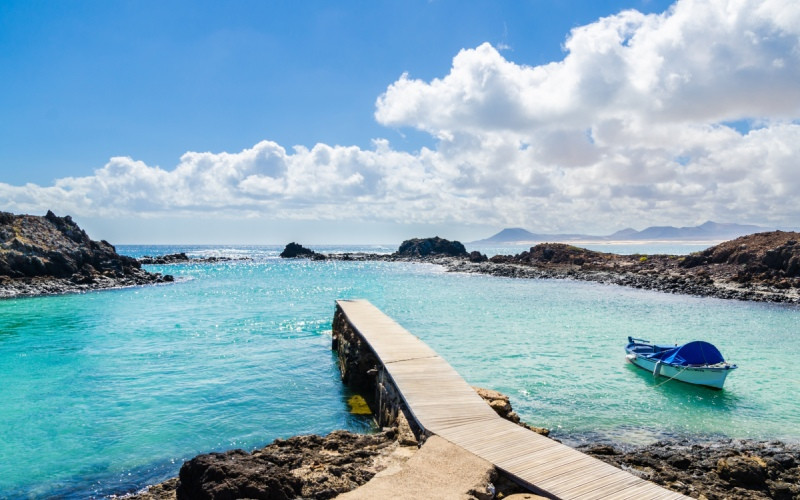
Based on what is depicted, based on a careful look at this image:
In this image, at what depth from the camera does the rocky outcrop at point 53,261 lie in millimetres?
48812

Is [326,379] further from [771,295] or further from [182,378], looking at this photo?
[771,295]

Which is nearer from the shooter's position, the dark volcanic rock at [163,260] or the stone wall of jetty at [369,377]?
the stone wall of jetty at [369,377]

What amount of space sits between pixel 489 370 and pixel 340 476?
12.2 m

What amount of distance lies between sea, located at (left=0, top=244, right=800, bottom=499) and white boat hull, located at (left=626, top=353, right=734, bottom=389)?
0.34m

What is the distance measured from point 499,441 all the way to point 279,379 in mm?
11844

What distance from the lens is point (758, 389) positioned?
18.7 m

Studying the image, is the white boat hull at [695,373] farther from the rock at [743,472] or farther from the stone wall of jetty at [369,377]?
the stone wall of jetty at [369,377]

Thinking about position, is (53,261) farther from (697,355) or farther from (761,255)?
(761,255)

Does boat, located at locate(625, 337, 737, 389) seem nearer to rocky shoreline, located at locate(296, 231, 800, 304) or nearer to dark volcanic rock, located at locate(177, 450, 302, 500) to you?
dark volcanic rock, located at locate(177, 450, 302, 500)

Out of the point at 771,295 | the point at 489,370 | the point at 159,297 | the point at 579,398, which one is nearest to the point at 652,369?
the point at 579,398

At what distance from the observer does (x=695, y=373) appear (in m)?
18.7

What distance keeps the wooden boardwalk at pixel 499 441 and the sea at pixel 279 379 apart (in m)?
2.55

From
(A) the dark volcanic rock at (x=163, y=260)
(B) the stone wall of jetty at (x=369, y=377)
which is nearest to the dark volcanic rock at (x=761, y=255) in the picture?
(B) the stone wall of jetty at (x=369, y=377)

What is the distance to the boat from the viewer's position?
18.4 meters
